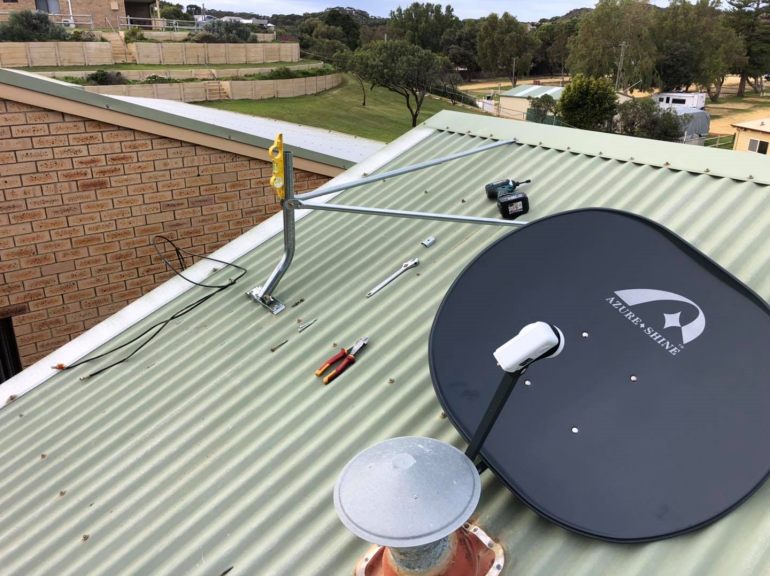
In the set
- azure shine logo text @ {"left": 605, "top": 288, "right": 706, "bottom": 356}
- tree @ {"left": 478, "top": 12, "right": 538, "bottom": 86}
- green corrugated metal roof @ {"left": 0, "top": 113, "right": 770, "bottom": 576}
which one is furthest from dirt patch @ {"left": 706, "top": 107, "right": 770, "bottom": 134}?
azure shine logo text @ {"left": 605, "top": 288, "right": 706, "bottom": 356}

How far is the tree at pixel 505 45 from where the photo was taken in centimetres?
7519

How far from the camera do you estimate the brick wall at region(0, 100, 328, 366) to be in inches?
250

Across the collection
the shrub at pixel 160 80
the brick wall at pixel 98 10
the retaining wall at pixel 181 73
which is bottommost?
the shrub at pixel 160 80

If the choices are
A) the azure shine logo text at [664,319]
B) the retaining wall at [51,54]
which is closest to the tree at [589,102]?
the retaining wall at [51,54]

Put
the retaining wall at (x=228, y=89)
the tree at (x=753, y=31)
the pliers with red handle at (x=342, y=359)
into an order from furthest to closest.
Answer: the tree at (x=753, y=31), the retaining wall at (x=228, y=89), the pliers with red handle at (x=342, y=359)

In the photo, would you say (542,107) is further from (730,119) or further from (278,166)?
(278,166)

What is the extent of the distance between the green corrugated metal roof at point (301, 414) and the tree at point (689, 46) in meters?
65.9

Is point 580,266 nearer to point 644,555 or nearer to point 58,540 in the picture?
point 644,555

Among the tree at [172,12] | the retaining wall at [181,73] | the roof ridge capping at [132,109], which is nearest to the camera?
the roof ridge capping at [132,109]

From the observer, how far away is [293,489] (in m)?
3.06

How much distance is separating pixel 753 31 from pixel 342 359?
85.6 m

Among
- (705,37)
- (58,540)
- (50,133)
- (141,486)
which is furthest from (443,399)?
(705,37)

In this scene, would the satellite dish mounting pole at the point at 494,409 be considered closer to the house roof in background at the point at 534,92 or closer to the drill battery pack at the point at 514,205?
the drill battery pack at the point at 514,205

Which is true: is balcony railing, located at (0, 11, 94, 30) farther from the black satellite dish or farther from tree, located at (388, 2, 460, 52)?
the black satellite dish
